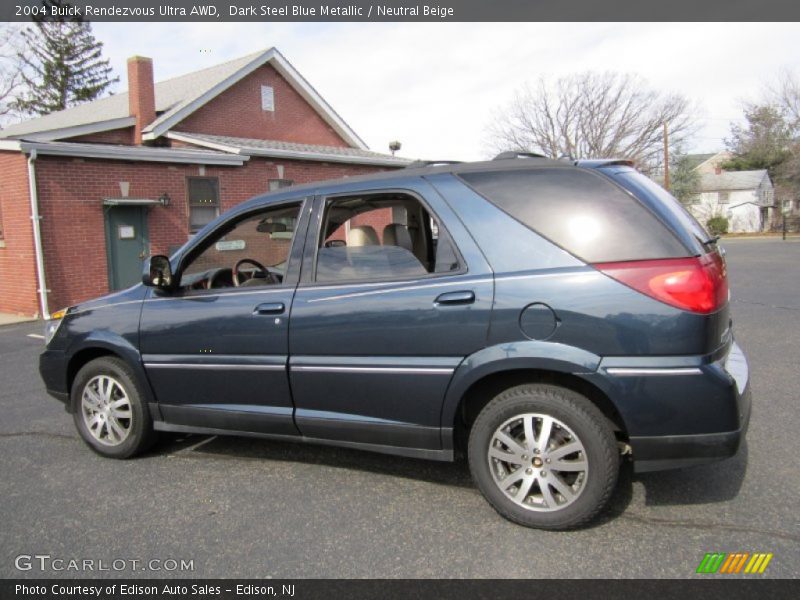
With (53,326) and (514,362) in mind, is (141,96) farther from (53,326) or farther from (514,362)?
(514,362)

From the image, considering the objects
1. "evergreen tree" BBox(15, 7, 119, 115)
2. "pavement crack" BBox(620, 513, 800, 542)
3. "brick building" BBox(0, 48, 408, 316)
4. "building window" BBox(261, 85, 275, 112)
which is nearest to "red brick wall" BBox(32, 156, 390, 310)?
"brick building" BBox(0, 48, 408, 316)

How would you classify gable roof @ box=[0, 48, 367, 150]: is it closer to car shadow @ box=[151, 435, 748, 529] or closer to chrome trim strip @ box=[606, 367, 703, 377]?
car shadow @ box=[151, 435, 748, 529]

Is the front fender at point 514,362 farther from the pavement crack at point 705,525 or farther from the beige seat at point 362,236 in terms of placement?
the beige seat at point 362,236

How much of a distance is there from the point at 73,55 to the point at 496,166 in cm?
4883

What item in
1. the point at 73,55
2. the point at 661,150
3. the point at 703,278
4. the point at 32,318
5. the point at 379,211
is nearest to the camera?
the point at 703,278

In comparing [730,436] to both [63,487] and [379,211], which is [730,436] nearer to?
[379,211]

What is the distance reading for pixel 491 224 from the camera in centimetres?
312

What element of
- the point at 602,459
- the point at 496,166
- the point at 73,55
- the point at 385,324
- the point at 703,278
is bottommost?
the point at 602,459

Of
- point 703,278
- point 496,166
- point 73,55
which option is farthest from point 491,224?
point 73,55

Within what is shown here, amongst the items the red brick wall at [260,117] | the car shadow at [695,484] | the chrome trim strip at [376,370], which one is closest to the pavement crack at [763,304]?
the car shadow at [695,484]

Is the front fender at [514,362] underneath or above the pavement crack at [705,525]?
above

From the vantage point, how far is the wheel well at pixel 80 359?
13.9 feet

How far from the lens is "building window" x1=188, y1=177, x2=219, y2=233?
14.2 meters

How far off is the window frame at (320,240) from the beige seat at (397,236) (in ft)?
1.20
